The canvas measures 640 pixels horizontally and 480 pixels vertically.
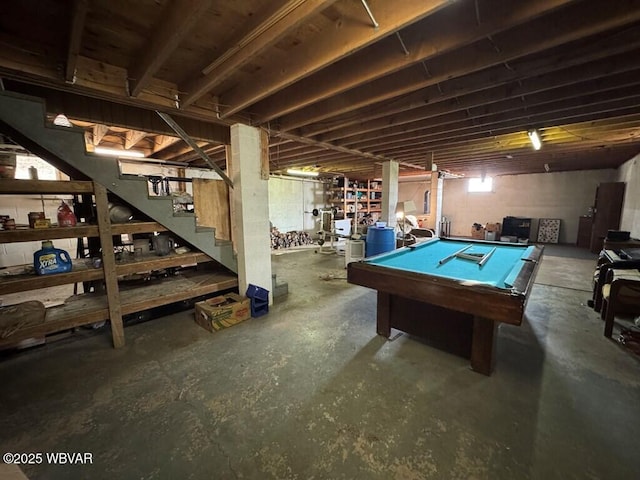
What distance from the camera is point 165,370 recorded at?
224 centimetres

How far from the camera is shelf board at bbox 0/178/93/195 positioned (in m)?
1.98

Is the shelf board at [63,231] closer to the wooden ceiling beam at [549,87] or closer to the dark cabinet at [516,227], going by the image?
the wooden ceiling beam at [549,87]

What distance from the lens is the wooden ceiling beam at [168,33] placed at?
4.66 feet

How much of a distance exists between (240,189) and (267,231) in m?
0.66

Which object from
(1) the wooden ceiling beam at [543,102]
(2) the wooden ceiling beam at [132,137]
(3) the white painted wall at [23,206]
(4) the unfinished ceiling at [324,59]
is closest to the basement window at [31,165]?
(3) the white painted wall at [23,206]

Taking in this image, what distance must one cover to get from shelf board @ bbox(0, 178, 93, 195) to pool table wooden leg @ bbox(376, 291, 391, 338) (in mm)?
2963

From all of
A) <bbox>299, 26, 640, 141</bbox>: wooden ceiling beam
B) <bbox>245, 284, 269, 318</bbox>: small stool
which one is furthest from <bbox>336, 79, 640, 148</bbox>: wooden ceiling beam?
<bbox>245, 284, 269, 318</bbox>: small stool

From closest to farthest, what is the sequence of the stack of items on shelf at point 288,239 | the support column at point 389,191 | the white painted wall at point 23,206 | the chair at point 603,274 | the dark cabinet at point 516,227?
the chair at point 603,274 → the white painted wall at point 23,206 → the support column at point 389,191 → the stack of items on shelf at point 288,239 → the dark cabinet at point 516,227

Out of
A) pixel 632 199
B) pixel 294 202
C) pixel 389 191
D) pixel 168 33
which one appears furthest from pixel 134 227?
pixel 632 199

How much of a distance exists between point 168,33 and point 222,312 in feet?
8.18

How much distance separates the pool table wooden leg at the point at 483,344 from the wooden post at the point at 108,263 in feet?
10.8

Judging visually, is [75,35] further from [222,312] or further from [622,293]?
[622,293]

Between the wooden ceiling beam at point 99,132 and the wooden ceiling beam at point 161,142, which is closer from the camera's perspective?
the wooden ceiling beam at point 99,132

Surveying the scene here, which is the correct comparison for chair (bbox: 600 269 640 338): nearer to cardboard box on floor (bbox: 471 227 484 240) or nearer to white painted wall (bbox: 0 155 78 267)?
cardboard box on floor (bbox: 471 227 484 240)
